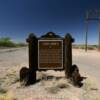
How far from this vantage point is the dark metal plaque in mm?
13547

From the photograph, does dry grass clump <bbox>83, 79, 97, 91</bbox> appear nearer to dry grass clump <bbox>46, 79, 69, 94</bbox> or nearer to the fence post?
dry grass clump <bbox>46, 79, 69, 94</bbox>

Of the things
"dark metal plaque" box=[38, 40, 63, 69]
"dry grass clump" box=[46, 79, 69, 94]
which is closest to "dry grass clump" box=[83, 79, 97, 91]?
"dry grass clump" box=[46, 79, 69, 94]

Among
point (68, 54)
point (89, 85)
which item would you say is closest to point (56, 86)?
point (89, 85)

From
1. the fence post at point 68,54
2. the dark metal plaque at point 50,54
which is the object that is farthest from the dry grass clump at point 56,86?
the dark metal plaque at point 50,54

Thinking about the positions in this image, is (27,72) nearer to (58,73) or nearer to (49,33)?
(49,33)

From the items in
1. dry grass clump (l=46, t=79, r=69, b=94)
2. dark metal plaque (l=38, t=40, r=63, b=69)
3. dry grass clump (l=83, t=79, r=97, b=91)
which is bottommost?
dry grass clump (l=83, t=79, r=97, b=91)

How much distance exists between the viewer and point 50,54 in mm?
13586

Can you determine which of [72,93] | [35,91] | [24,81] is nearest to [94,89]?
[72,93]

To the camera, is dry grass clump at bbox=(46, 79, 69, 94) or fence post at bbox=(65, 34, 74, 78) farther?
fence post at bbox=(65, 34, 74, 78)

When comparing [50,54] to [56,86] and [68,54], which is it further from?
[56,86]

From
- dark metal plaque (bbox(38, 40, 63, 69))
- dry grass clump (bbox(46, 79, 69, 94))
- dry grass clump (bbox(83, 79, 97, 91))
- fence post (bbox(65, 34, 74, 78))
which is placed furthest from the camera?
dark metal plaque (bbox(38, 40, 63, 69))

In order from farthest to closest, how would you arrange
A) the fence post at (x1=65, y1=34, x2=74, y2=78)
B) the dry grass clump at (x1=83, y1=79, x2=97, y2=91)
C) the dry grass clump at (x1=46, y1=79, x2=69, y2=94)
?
the fence post at (x1=65, y1=34, x2=74, y2=78) < the dry grass clump at (x1=83, y1=79, x2=97, y2=91) < the dry grass clump at (x1=46, y1=79, x2=69, y2=94)

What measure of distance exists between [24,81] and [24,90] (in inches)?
47.8

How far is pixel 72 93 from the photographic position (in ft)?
35.0
